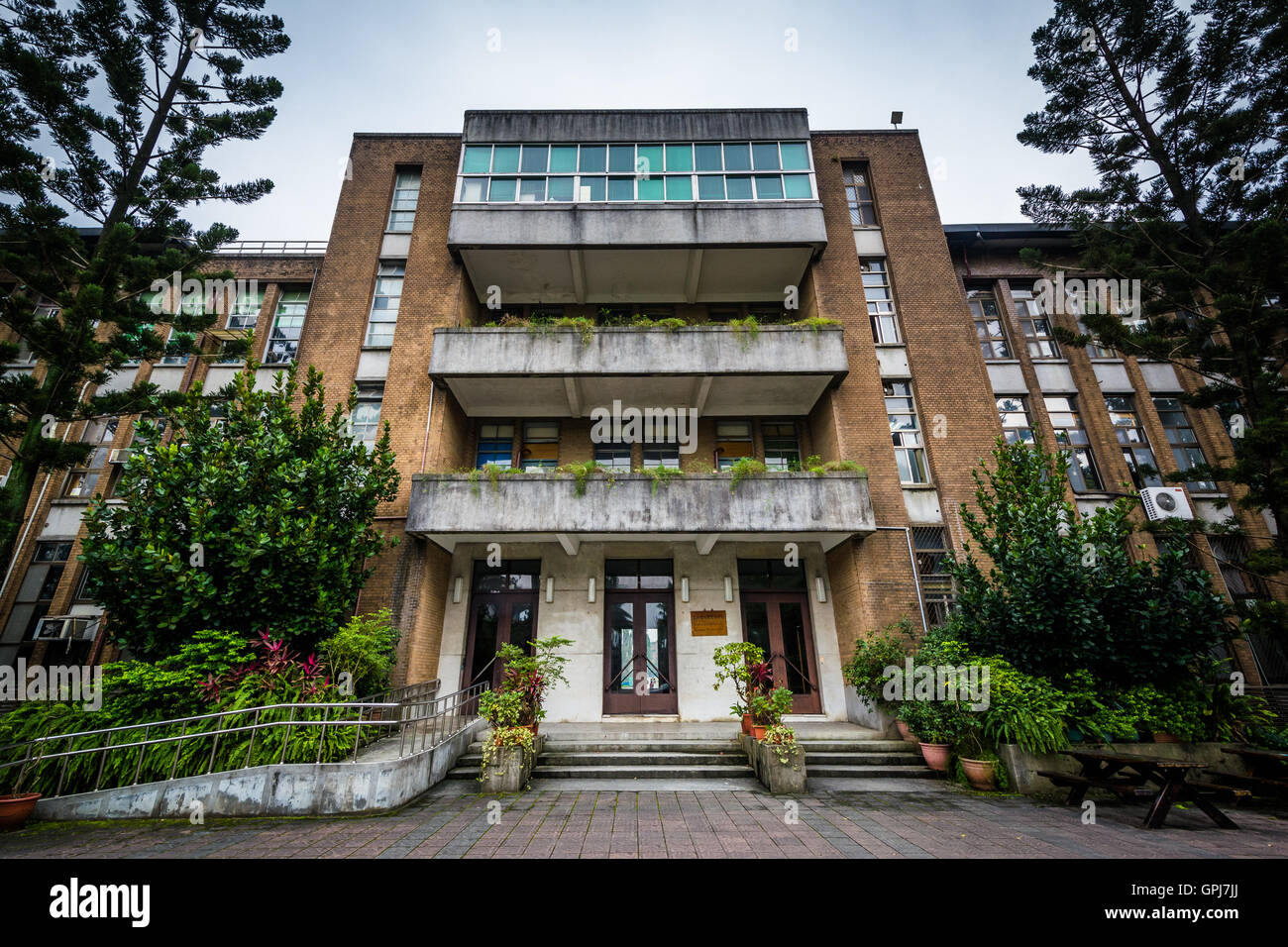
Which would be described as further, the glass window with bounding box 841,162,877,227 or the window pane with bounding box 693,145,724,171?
the glass window with bounding box 841,162,877,227

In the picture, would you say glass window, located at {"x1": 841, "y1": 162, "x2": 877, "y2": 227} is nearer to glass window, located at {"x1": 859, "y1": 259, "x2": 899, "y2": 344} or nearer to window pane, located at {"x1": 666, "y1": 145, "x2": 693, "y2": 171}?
glass window, located at {"x1": 859, "y1": 259, "x2": 899, "y2": 344}

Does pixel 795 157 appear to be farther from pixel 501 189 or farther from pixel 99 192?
pixel 99 192

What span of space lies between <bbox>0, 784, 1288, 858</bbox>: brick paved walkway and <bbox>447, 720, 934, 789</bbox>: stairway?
40.7 inches

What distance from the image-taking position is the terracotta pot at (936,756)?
8.87 metres

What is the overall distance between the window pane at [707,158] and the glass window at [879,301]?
5286 millimetres

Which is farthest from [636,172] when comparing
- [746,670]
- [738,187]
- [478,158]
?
[746,670]

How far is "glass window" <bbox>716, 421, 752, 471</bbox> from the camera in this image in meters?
15.0

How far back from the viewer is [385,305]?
15258 millimetres

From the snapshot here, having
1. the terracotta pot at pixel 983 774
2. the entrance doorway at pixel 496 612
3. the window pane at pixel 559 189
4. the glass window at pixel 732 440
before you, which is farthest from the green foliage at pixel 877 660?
the window pane at pixel 559 189

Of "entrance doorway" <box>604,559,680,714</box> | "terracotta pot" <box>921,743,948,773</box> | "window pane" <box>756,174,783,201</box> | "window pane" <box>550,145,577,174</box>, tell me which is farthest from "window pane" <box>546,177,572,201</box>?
"terracotta pot" <box>921,743,948,773</box>

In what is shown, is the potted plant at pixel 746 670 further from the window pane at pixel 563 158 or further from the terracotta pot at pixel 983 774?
the window pane at pixel 563 158

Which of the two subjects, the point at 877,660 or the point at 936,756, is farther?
the point at 877,660

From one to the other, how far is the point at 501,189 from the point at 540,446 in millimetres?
7463
